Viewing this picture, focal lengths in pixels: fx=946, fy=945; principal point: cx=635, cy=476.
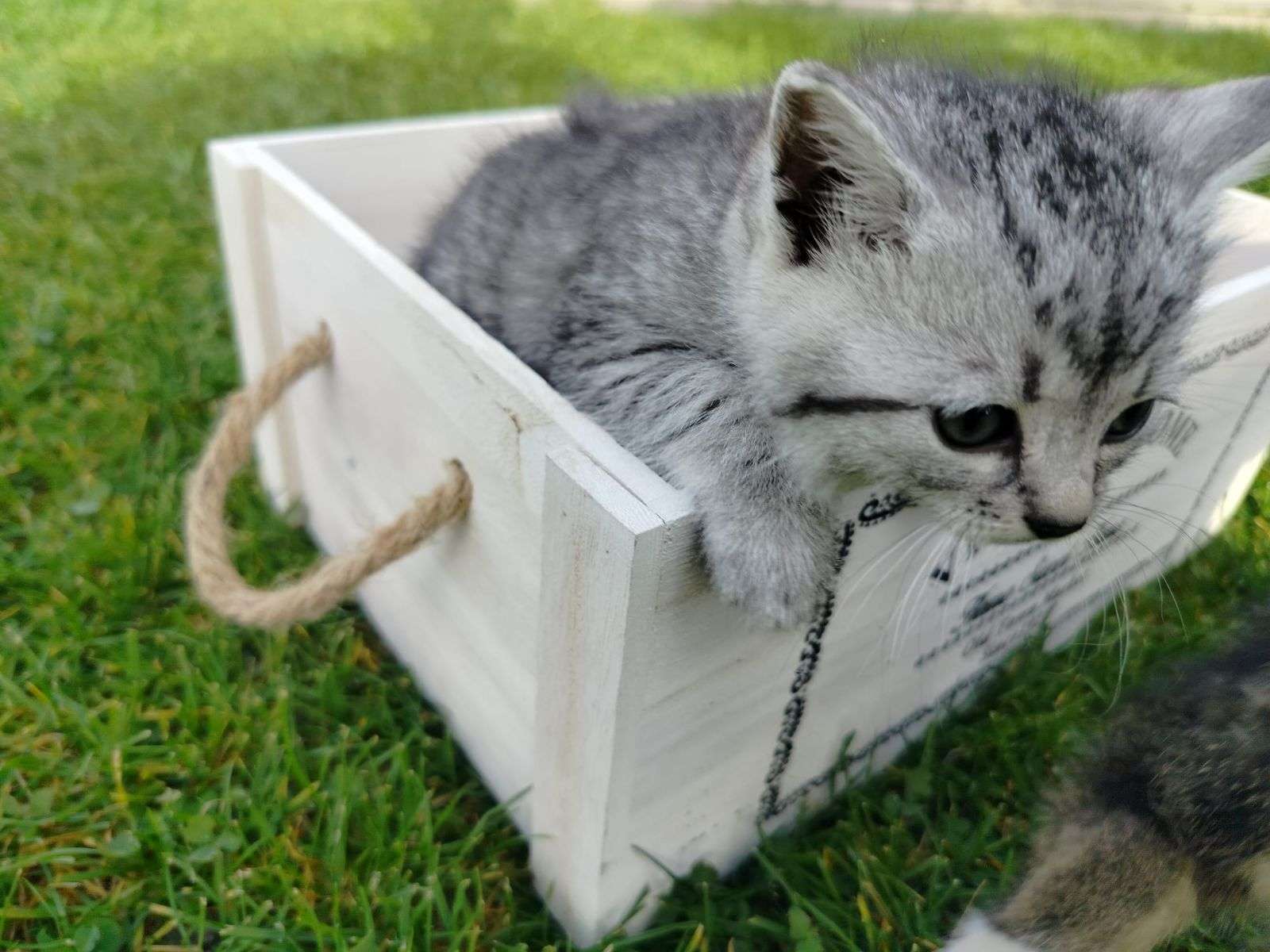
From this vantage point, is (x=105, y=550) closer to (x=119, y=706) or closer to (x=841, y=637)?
(x=119, y=706)

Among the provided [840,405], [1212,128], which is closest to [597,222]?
[840,405]

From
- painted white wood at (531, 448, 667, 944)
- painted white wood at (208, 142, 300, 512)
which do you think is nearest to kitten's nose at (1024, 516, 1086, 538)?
painted white wood at (531, 448, 667, 944)

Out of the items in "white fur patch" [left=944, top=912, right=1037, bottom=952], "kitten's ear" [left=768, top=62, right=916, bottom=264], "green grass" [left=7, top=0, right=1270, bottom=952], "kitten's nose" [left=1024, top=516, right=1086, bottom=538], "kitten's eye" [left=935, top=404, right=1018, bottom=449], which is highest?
"kitten's ear" [left=768, top=62, right=916, bottom=264]

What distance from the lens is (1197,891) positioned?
3.37ft

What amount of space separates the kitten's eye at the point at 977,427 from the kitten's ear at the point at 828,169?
0.61 ft

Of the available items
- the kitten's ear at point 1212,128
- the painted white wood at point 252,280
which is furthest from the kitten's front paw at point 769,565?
the painted white wood at point 252,280

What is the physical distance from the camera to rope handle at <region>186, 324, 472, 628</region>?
3.96 feet

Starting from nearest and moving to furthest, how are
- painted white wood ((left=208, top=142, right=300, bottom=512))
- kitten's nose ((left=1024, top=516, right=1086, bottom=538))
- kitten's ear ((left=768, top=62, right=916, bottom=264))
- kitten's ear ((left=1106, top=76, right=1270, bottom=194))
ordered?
kitten's ear ((left=768, top=62, right=916, bottom=264)), kitten's nose ((left=1024, top=516, right=1086, bottom=538)), kitten's ear ((left=1106, top=76, right=1270, bottom=194)), painted white wood ((left=208, top=142, right=300, bottom=512))

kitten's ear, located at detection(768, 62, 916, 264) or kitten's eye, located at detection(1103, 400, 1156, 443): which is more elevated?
kitten's ear, located at detection(768, 62, 916, 264)

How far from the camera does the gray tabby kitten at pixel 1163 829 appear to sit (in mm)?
985

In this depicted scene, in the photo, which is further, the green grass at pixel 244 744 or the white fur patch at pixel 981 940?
the green grass at pixel 244 744

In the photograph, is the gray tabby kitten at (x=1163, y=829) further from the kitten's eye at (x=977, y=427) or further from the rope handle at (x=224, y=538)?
the rope handle at (x=224, y=538)

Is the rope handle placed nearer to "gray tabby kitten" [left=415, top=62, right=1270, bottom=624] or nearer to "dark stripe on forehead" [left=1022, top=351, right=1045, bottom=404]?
"gray tabby kitten" [left=415, top=62, right=1270, bottom=624]

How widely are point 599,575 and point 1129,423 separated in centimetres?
63
